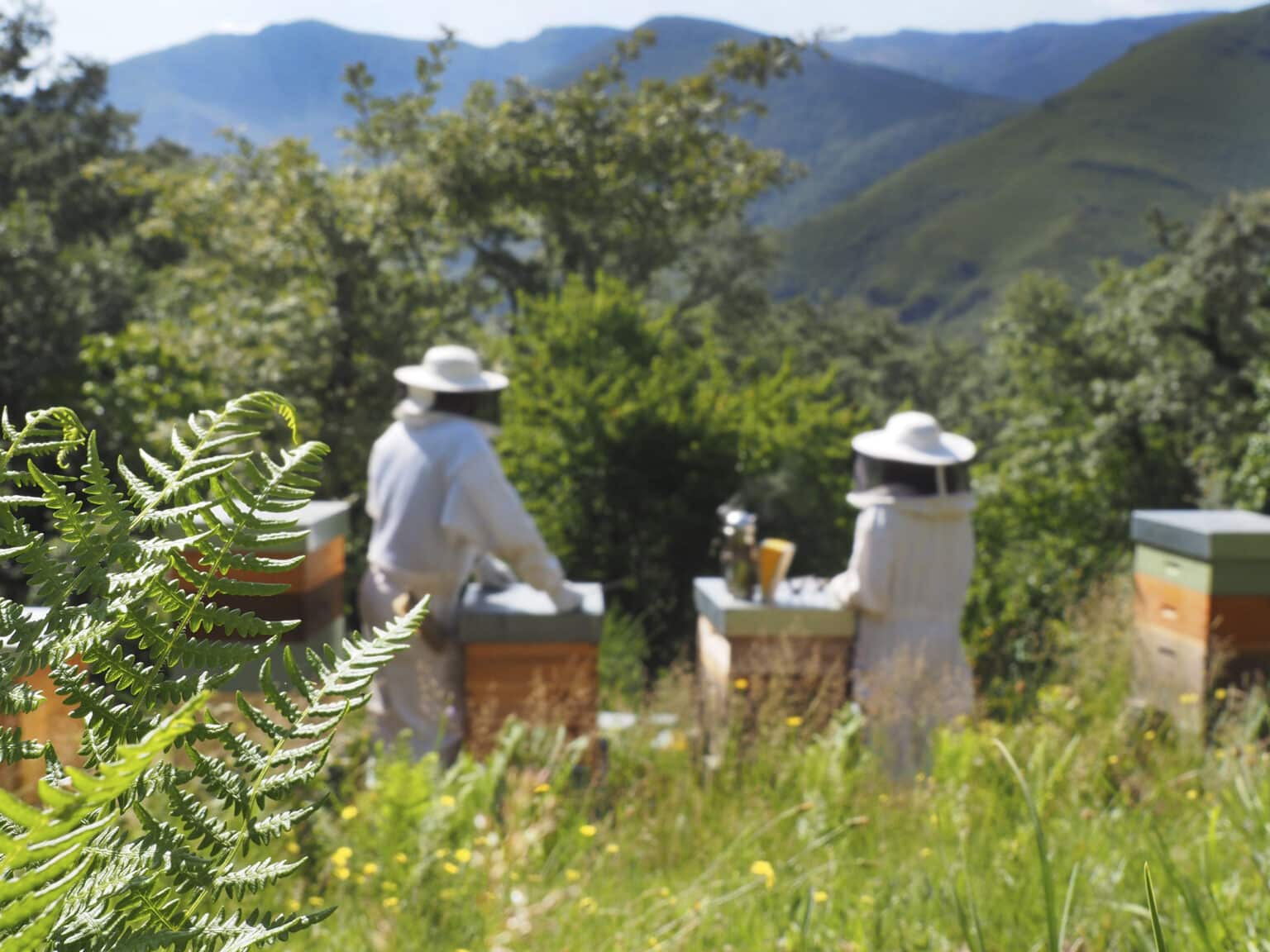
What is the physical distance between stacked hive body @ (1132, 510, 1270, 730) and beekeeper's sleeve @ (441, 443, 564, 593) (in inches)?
96.8

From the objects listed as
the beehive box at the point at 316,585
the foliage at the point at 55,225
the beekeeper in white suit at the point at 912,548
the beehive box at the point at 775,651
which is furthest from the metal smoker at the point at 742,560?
the foliage at the point at 55,225

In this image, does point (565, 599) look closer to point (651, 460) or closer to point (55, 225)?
point (651, 460)

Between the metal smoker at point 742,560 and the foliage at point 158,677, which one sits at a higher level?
the foliage at point 158,677

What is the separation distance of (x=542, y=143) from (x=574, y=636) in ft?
24.4

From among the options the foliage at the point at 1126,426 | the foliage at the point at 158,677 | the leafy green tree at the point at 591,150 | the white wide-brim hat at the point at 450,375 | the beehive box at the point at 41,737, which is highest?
the leafy green tree at the point at 591,150

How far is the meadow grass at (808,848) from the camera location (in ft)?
6.40

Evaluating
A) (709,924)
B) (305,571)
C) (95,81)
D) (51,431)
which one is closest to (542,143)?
(305,571)

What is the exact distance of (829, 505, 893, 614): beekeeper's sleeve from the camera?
500 centimetres

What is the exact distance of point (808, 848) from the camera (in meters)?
2.16

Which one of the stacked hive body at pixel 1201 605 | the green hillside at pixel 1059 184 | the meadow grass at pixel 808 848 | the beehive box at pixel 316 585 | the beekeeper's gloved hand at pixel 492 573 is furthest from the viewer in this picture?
the green hillside at pixel 1059 184

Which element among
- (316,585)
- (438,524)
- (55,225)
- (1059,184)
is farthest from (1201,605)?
(1059,184)

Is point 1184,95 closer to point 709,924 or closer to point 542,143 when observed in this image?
point 542,143

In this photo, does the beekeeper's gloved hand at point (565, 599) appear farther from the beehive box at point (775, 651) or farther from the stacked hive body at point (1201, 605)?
the stacked hive body at point (1201, 605)

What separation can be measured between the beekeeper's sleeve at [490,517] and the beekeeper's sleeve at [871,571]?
122cm
